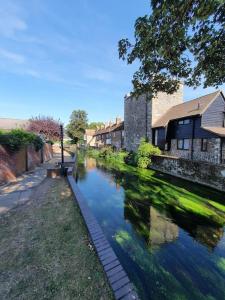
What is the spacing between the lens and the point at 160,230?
19.3 ft

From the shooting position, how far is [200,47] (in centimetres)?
520

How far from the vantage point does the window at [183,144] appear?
1755cm

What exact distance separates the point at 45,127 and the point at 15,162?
1387 cm

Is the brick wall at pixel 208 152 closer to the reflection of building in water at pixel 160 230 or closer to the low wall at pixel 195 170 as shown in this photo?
the low wall at pixel 195 170

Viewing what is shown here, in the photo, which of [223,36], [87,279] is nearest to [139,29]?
[223,36]

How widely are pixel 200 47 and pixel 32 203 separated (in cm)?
778

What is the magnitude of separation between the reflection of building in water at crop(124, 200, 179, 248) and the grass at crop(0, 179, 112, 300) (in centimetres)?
213

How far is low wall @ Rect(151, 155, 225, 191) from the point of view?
10.7 meters

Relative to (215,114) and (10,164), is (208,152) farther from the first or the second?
(10,164)

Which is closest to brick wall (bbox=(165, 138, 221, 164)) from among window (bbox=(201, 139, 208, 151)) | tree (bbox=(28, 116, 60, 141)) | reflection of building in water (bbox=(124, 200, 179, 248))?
window (bbox=(201, 139, 208, 151))

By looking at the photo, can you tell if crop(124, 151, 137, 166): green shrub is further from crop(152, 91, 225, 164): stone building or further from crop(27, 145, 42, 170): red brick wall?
crop(27, 145, 42, 170): red brick wall

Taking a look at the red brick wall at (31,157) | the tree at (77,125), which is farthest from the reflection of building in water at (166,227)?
the tree at (77,125)

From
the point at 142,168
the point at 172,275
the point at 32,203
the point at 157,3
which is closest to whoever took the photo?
the point at 172,275

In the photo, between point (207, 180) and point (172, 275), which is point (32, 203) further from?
point (207, 180)
